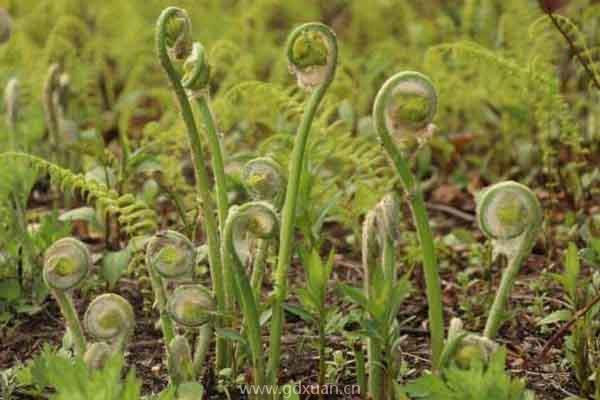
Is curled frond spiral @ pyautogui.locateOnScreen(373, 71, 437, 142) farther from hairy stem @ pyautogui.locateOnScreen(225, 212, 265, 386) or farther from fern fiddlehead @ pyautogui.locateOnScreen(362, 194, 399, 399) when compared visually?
hairy stem @ pyautogui.locateOnScreen(225, 212, 265, 386)

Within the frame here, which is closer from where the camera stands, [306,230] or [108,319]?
[108,319]

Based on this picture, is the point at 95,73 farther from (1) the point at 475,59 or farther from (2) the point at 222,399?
(2) the point at 222,399

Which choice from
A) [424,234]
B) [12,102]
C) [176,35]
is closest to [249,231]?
[424,234]

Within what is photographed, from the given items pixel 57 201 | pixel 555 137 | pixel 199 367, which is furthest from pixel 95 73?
pixel 199 367

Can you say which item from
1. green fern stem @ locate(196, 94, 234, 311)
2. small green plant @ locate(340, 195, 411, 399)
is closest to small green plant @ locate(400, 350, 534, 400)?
small green plant @ locate(340, 195, 411, 399)

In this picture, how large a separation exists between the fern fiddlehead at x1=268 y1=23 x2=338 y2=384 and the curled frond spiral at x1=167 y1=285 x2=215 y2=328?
0.49 feet

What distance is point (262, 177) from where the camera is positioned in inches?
97.7

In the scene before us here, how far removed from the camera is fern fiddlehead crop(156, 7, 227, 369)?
7.63 ft

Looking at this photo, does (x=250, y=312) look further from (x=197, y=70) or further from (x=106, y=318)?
(x=197, y=70)

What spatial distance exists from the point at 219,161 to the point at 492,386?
31.9 inches

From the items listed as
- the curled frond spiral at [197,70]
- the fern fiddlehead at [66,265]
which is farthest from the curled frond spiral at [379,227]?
the fern fiddlehead at [66,265]

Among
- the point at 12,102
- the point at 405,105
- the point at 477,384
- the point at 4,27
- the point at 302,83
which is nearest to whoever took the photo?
the point at 477,384

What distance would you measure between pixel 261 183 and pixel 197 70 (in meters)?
0.29

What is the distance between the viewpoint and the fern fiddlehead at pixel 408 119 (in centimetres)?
217
